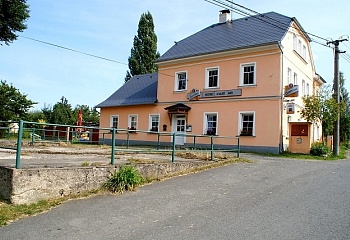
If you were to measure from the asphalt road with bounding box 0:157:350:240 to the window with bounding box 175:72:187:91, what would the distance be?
14846mm

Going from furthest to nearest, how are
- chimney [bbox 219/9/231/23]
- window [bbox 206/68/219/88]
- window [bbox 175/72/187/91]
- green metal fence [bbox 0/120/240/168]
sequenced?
chimney [bbox 219/9/231/23] → window [bbox 175/72/187/91] → window [bbox 206/68/219/88] → green metal fence [bbox 0/120/240/168]

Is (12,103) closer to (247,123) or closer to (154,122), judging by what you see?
(154,122)

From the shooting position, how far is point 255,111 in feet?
59.5

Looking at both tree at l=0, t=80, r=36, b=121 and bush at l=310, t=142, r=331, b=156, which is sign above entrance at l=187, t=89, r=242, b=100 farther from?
tree at l=0, t=80, r=36, b=121

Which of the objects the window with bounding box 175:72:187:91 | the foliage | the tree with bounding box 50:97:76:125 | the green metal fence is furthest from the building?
the foliage

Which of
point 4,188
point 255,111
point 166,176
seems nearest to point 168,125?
point 255,111

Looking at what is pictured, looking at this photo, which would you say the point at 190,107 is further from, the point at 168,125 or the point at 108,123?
the point at 108,123

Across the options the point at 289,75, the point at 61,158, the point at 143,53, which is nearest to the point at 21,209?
the point at 61,158

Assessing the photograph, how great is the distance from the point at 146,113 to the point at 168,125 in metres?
2.57

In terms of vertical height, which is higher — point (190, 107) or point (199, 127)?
point (190, 107)

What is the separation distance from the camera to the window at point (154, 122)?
23.2m

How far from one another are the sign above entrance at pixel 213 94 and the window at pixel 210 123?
1312 mm

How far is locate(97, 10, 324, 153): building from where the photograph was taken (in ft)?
57.7

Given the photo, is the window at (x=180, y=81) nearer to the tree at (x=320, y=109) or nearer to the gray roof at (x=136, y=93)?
the gray roof at (x=136, y=93)
